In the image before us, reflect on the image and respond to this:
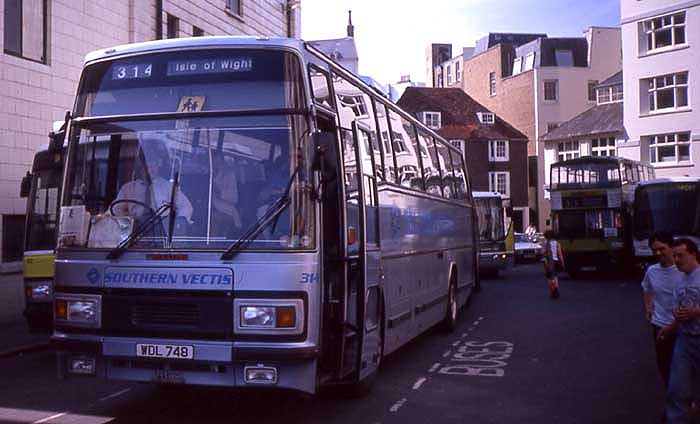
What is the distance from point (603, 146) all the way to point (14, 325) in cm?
4643

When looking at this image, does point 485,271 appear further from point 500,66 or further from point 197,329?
point 500,66

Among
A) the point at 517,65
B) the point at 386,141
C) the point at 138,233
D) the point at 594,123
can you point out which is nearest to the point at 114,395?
the point at 138,233

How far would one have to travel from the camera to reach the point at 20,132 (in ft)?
55.7

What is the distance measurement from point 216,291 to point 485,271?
23.3 m

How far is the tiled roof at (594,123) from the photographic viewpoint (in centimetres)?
5338

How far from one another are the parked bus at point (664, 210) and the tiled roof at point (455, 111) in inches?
1282

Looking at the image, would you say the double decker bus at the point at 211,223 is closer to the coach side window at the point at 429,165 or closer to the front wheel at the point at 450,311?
the coach side window at the point at 429,165

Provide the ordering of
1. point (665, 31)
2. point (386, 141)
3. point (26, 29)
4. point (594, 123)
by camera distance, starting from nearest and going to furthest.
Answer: point (386, 141) → point (26, 29) → point (665, 31) → point (594, 123)

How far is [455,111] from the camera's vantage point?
62.2 metres

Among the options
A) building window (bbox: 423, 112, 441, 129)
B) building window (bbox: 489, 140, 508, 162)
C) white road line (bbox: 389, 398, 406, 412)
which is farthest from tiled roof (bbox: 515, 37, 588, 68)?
white road line (bbox: 389, 398, 406, 412)

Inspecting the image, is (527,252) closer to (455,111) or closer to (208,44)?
(455,111)

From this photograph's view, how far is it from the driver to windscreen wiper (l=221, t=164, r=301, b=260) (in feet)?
1.61

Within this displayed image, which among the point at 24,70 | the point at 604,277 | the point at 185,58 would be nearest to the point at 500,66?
the point at 604,277

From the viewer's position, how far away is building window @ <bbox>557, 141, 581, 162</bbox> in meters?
56.7
